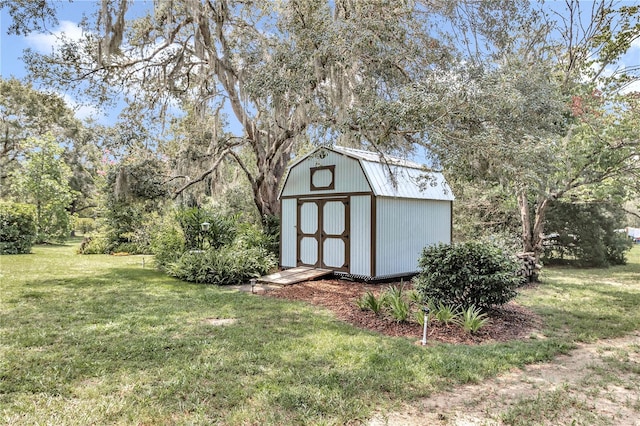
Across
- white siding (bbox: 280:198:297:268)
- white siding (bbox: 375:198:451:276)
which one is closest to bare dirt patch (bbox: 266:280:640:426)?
white siding (bbox: 375:198:451:276)

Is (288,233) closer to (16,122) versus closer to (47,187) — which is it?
(47,187)

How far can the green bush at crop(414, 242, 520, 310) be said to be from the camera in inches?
207

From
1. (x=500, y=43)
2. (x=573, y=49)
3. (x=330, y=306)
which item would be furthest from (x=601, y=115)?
(x=330, y=306)

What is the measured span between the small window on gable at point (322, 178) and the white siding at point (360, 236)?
780 mm

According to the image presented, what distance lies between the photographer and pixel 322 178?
9461 mm

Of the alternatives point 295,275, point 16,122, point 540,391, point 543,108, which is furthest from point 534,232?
point 16,122

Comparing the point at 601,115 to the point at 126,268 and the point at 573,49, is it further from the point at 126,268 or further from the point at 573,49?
the point at 126,268

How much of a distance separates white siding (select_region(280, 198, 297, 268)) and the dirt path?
6998 millimetres

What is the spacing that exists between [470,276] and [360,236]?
367 cm

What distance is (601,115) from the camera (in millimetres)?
8367

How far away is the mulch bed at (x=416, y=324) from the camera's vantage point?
15.4 feet

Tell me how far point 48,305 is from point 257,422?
4857 millimetres

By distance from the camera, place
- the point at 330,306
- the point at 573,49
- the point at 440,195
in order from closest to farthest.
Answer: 1. the point at 330,306
2. the point at 573,49
3. the point at 440,195

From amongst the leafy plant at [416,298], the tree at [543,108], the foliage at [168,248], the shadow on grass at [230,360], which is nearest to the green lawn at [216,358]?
the shadow on grass at [230,360]
